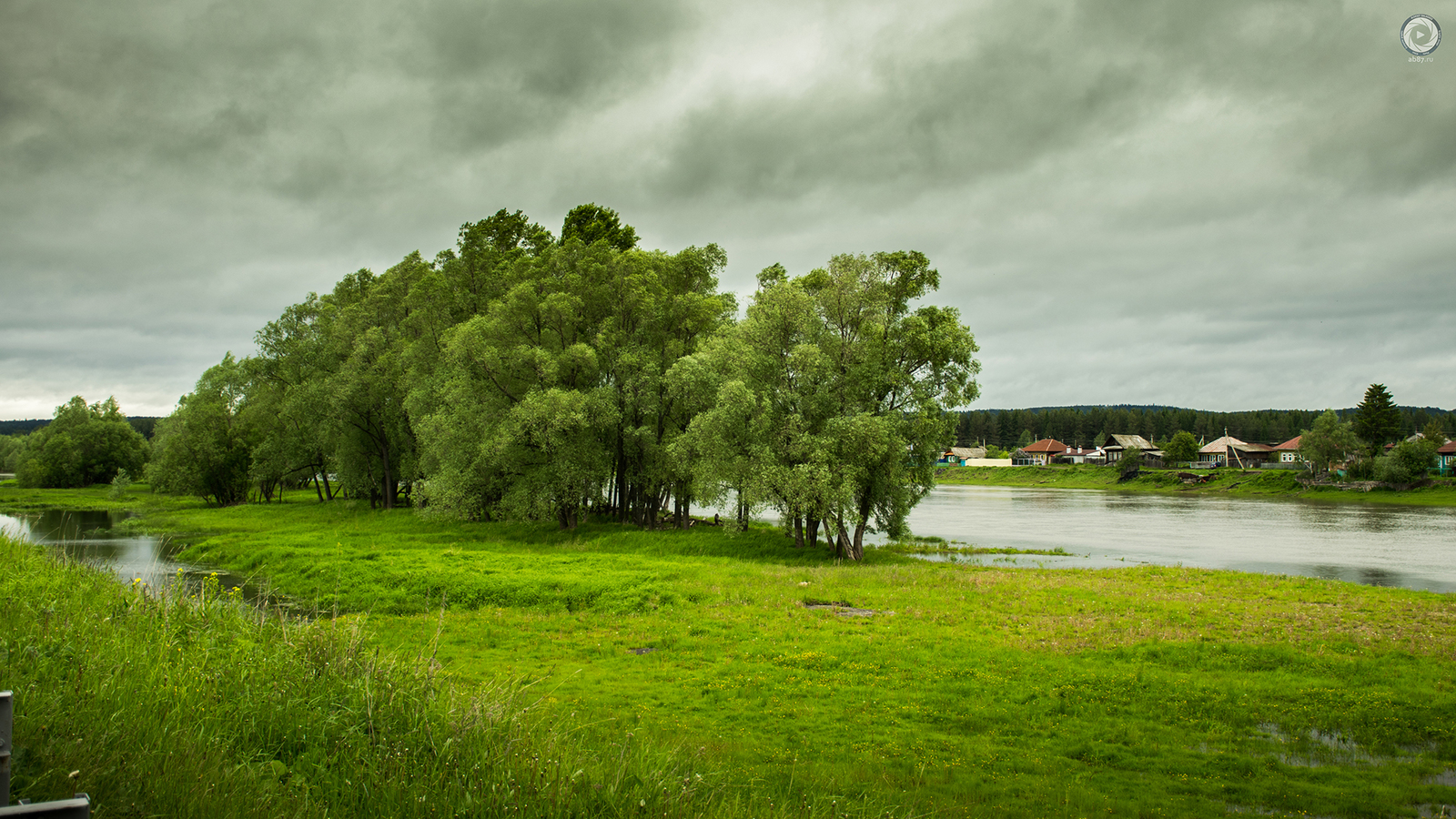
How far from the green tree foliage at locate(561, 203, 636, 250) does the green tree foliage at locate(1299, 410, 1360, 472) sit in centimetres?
9854

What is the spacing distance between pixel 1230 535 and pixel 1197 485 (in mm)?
72476

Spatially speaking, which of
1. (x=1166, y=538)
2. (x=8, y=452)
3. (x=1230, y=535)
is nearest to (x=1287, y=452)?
(x=1230, y=535)

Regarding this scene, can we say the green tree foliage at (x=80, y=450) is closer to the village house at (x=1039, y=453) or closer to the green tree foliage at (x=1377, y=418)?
the green tree foliage at (x=1377, y=418)

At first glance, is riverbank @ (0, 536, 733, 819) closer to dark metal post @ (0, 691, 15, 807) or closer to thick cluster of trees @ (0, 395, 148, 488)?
dark metal post @ (0, 691, 15, 807)

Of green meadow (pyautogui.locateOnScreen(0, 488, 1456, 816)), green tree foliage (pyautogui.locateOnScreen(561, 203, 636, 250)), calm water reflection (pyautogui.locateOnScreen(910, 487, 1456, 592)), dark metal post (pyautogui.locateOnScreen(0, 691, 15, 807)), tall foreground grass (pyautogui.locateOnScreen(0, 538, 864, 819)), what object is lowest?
calm water reflection (pyautogui.locateOnScreen(910, 487, 1456, 592))

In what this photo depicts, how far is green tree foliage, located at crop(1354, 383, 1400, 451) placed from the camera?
324 feet

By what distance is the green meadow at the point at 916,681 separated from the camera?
9.30 m

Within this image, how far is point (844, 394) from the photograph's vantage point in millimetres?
34312

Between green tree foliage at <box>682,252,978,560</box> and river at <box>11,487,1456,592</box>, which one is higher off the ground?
green tree foliage at <box>682,252,978,560</box>

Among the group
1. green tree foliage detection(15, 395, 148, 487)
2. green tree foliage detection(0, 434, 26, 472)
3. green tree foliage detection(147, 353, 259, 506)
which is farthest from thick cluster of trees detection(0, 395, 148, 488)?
green tree foliage detection(0, 434, 26, 472)

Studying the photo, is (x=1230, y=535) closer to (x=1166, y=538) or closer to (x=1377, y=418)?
(x=1166, y=538)

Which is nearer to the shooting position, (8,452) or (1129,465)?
(1129,465)

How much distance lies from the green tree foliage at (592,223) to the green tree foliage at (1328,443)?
323 ft

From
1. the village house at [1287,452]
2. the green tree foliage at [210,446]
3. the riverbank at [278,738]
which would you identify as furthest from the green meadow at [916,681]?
the village house at [1287,452]
